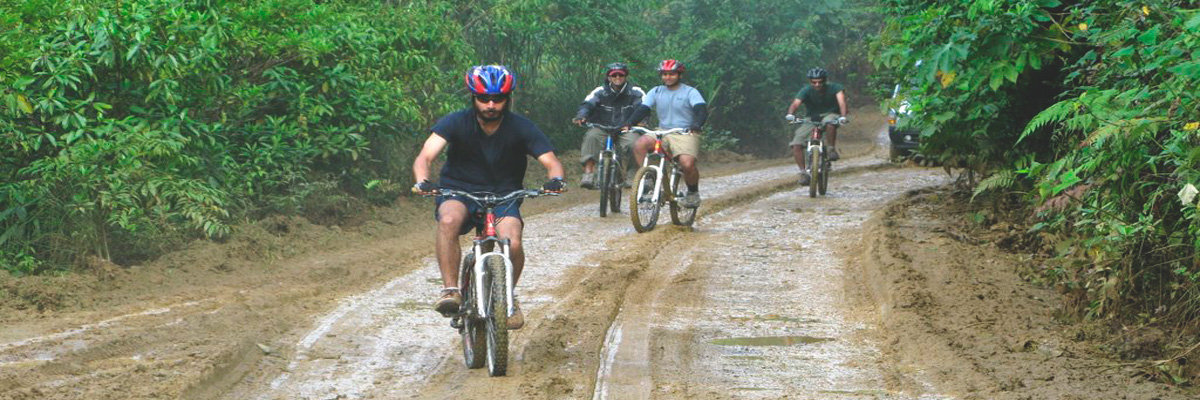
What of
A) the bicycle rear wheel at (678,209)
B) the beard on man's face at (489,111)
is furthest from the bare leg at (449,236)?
the bicycle rear wheel at (678,209)

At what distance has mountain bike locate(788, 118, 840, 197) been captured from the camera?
1562 centimetres

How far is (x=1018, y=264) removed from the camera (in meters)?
9.93

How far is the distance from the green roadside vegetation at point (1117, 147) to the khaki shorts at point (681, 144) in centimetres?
294

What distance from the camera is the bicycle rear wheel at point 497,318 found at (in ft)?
20.9

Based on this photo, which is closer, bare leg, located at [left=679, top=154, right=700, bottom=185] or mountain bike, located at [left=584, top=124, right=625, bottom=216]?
bare leg, located at [left=679, top=154, right=700, bottom=185]

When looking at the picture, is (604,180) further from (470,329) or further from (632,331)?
(470,329)

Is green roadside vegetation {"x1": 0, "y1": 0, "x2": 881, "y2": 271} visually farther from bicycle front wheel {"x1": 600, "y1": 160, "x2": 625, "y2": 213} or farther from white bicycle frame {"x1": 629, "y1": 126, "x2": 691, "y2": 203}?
white bicycle frame {"x1": 629, "y1": 126, "x2": 691, "y2": 203}

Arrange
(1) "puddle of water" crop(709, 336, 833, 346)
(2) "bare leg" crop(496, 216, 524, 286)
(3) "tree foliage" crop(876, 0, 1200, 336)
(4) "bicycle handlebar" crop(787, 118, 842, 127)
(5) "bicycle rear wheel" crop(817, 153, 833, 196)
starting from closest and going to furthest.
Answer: (3) "tree foliage" crop(876, 0, 1200, 336)
(2) "bare leg" crop(496, 216, 524, 286)
(1) "puddle of water" crop(709, 336, 833, 346)
(5) "bicycle rear wheel" crop(817, 153, 833, 196)
(4) "bicycle handlebar" crop(787, 118, 842, 127)

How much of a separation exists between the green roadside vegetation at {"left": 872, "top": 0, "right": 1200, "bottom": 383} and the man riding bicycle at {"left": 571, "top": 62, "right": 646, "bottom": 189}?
3873 millimetres

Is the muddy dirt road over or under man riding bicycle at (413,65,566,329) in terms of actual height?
under

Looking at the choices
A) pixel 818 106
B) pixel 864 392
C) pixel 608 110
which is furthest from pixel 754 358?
pixel 818 106

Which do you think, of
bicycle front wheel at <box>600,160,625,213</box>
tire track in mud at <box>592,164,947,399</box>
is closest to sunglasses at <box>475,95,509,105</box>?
tire track in mud at <box>592,164,947,399</box>

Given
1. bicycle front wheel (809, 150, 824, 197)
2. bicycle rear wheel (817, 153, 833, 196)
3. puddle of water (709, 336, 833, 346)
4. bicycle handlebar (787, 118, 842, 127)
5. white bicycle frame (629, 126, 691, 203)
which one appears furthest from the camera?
bicycle handlebar (787, 118, 842, 127)

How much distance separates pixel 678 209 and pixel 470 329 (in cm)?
628
